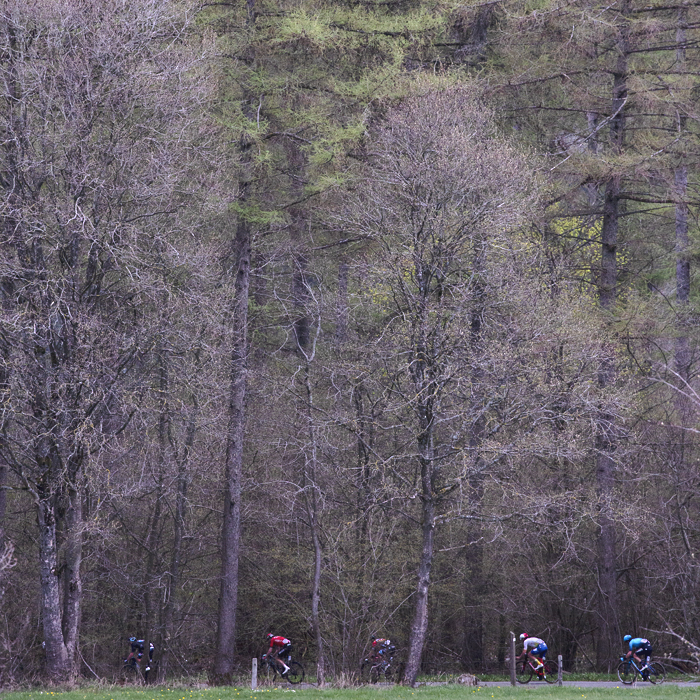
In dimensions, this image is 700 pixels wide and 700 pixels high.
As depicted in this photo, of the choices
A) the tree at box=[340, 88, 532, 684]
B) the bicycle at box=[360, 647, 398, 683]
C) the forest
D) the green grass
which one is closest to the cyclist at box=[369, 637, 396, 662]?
the bicycle at box=[360, 647, 398, 683]

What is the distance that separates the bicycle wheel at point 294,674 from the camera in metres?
15.8

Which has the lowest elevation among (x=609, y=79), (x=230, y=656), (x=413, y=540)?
(x=230, y=656)

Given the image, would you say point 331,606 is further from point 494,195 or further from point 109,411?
point 494,195

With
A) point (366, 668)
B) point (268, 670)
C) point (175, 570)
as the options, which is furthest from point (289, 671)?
point (175, 570)

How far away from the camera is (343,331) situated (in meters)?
18.5

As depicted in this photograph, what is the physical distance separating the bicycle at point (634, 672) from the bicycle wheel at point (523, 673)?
1.77m

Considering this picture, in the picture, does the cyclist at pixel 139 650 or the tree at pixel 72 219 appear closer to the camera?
the tree at pixel 72 219

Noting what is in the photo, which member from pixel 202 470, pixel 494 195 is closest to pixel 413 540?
pixel 202 470

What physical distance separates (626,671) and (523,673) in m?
2.38

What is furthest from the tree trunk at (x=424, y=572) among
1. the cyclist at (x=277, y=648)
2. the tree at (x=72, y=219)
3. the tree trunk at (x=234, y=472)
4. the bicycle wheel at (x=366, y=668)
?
the tree at (x=72, y=219)

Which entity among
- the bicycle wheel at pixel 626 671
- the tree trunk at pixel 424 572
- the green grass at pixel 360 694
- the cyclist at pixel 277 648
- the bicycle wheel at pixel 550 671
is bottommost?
the bicycle wheel at pixel 550 671

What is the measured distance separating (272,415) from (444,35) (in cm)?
987

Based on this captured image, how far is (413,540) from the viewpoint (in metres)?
18.3

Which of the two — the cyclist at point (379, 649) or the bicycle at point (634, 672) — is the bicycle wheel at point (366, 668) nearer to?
the cyclist at point (379, 649)
